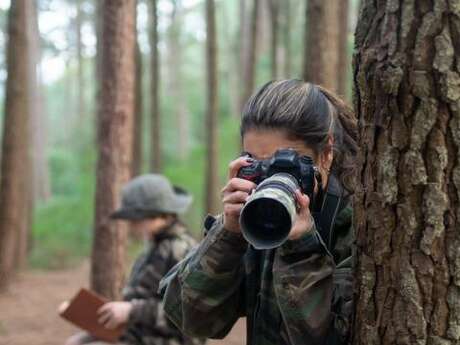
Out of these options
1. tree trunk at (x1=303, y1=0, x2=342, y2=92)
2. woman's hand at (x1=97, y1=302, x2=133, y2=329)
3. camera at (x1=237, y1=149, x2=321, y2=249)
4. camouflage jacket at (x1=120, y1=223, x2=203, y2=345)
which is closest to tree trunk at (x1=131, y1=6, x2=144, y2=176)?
tree trunk at (x1=303, y1=0, x2=342, y2=92)

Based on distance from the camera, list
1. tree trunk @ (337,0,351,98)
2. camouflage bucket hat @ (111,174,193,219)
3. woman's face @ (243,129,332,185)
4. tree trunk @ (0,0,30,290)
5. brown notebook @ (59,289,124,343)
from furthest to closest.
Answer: tree trunk @ (337,0,351,98) → tree trunk @ (0,0,30,290) → camouflage bucket hat @ (111,174,193,219) → brown notebook @ (59,289,124,343) → woman's face @ (243,129,332,185)

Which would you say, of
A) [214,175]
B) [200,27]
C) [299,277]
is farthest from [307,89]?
[200,27]

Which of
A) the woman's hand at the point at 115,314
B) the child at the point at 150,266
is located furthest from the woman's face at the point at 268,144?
the woman's hand at the point at 115,314

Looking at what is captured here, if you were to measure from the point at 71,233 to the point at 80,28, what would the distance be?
12.4 meters

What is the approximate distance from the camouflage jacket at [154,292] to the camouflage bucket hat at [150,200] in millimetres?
143

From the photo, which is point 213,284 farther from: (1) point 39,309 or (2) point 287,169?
(1) point 39,309

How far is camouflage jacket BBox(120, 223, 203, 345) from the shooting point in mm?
4199

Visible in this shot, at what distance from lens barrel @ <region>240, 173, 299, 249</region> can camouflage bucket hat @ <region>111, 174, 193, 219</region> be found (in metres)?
2.82

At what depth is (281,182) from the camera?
1.61m

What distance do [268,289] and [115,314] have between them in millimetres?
2518

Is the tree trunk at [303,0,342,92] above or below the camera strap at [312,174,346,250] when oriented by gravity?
above

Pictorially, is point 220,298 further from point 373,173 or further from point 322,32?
point 322,32

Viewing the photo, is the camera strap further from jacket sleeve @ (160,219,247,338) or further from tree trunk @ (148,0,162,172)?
tree trunk @ (148,0,162,172)

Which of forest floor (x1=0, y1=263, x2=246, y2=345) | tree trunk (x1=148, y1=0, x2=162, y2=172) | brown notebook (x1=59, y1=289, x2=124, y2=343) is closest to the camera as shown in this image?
brown notebook (x1=59, y1=289, x2=124, y2=343)
